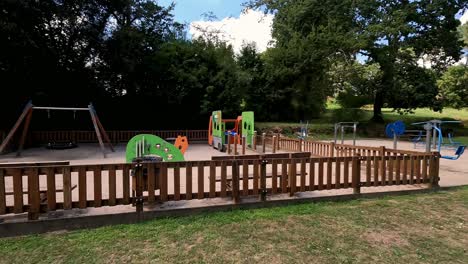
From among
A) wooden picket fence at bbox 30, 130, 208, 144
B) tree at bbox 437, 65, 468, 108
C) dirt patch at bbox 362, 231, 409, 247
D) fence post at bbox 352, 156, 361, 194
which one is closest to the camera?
dirt patch at bbox 362, 231, 409, 247

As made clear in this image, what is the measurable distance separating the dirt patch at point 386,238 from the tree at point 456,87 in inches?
1252

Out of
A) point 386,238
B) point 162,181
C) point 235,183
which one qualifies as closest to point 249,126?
point 235,183

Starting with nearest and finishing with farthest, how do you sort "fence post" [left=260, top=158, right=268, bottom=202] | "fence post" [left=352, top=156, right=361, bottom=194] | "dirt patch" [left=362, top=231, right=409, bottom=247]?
"dirt patch" [left=362, top=231, right=409, bottom=247] < "fence post" [left=260, top=158, right=268, bottom=202] < "fence post" [left=352, top=156, right=361, bottom=194]

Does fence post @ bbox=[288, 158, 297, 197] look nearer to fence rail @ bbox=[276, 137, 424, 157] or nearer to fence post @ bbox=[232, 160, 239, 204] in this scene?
fence post @ bbox=[232, 160, 239, 204]

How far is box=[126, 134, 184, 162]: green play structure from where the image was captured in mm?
5996

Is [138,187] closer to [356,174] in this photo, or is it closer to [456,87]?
[356,174]

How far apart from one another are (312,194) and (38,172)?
14.2 feet

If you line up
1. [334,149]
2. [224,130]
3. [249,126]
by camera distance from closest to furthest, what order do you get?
[334,149] < [249,126] < [224,130]

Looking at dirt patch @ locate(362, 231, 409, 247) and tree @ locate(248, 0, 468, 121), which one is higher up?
tree @ locate(248, 0, 468, 121)

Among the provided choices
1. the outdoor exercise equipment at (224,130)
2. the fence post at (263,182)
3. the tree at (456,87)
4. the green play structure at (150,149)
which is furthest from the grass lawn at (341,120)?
the fence post at (263,182)

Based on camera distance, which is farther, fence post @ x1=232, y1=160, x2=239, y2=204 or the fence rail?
the fence rail

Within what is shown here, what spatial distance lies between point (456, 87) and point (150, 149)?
115 feet

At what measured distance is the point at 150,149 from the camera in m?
6.05

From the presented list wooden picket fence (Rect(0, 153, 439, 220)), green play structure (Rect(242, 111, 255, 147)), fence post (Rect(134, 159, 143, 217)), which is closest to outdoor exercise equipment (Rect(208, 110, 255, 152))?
green play structure (Rect(242, 111, 255, 147))
